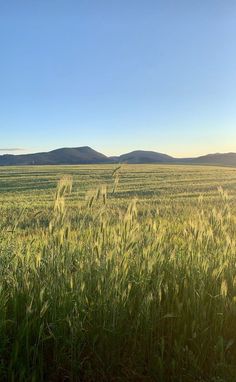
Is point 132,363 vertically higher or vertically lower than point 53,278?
lower

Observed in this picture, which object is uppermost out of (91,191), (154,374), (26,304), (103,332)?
(91,191)

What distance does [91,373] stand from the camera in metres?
2.82

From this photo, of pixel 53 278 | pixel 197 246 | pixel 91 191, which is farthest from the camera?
pixel 197 246

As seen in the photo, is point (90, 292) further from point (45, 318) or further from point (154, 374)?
point (154, 374)

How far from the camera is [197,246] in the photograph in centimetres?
386

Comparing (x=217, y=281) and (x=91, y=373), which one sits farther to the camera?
(x=217, y=281)

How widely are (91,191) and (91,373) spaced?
1173 millimetres

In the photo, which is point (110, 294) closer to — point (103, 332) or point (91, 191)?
point (103, 332)

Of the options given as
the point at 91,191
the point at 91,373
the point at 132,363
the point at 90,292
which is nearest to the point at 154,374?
the point at 132,363

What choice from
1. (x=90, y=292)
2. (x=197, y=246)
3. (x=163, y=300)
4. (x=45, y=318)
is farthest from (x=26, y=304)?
(x=197, y=246)

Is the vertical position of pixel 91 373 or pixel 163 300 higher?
pixel 163 300

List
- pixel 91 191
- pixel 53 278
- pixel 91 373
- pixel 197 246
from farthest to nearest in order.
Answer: pixel 197 246 → pixel 91 191 → pixel 53 278 → pixel 91 373

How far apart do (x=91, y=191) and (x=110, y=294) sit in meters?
0.74

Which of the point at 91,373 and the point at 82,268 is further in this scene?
the point at 82,268
